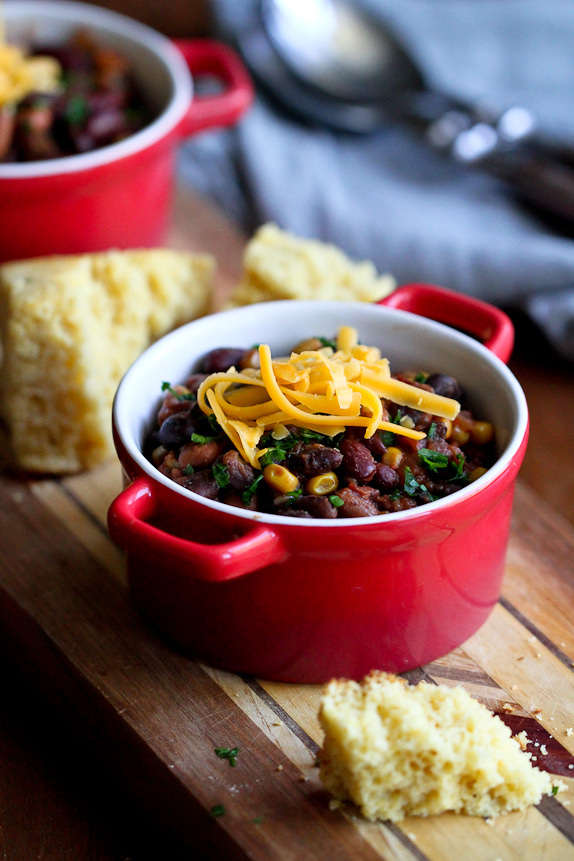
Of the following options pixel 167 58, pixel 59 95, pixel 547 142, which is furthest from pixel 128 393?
pixel 547 142

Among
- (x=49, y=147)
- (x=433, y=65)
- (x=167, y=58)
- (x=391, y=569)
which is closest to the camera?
(x=391, y=569)

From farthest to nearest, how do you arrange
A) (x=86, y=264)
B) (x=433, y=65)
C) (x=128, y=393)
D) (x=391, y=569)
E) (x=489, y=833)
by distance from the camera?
1. (x=433, y=65)
2. (x=86, y=264)
3. (x=128, y=393)
4. (x=391, y=569)
5. (x=489, y=833)

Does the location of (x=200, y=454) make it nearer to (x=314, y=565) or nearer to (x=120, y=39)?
(x=314, y=565)

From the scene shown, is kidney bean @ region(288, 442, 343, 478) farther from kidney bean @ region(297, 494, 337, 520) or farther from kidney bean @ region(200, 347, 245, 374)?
kidney bean @ region(200, 347, 245, 374)

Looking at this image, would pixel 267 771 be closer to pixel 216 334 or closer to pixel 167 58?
pixel 216 334

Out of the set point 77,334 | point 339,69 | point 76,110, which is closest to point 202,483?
point 77,334

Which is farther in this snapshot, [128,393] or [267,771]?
[128,393]

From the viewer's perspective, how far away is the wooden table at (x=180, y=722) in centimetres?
154

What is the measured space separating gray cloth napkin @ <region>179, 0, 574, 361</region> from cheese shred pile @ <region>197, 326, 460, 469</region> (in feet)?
3.77

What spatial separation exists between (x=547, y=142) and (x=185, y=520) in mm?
2163

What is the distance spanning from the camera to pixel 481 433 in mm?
1923

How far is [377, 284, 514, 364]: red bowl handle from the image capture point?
2.09 metres

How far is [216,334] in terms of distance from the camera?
212cm

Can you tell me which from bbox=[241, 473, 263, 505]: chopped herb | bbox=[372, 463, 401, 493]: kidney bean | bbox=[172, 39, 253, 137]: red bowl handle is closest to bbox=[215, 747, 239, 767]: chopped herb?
bbox=[241, 473, 263, 505]: chopped herb
